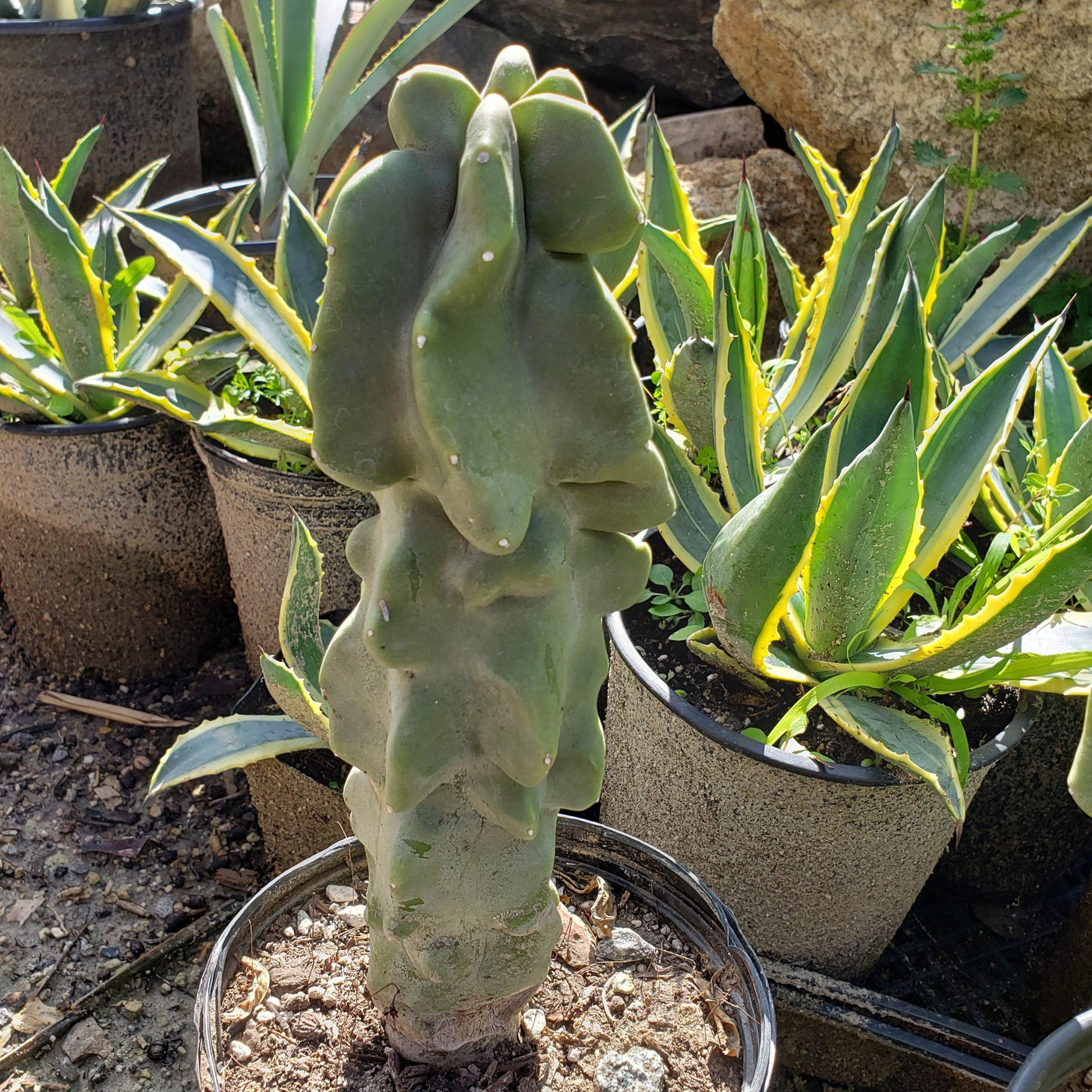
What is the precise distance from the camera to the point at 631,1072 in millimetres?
917

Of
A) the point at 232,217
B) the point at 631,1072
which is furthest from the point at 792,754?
the point at 232,217

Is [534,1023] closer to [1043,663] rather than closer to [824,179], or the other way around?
[1043,663]

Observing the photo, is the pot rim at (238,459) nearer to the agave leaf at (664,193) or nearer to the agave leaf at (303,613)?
the agave leaf at (303,613)

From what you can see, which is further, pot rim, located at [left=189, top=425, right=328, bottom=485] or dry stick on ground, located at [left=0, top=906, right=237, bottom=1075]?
pot rim, located at [left=189, top=425, right=328, bottom=485]

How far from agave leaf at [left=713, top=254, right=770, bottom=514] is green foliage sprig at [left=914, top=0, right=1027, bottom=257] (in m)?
0.69

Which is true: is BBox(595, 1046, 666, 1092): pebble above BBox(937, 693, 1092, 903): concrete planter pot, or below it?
above

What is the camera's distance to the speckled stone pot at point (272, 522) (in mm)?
1482

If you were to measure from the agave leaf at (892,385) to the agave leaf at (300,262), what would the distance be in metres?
0.72

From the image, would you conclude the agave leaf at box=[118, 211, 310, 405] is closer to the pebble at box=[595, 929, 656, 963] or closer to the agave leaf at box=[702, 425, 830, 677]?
the agave leaf at box=[702, 425, 830, 677]

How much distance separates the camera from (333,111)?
1815 mm

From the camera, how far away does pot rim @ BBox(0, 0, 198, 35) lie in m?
2.13

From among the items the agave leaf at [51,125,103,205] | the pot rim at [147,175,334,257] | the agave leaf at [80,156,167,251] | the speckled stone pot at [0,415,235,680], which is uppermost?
the agave leaf at [51,125,103,205]

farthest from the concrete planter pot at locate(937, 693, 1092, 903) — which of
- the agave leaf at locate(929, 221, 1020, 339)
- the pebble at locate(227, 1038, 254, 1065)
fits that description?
the pebble at locate(227, 1038, 254, 1065)

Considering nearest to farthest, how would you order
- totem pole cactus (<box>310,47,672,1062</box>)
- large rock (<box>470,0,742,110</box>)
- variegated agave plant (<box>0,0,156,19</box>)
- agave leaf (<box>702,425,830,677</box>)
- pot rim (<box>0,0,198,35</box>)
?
totem pole cactus (<box>310,47,672,1062</box>) → agave leaf (<box>702,425,830,677</box>) → pot rim (<box>0,0,198,35</box>) → variegated agave plant (<box>0,0,156,19</box>) → large rock (<box>470,0,742,110</box>)
